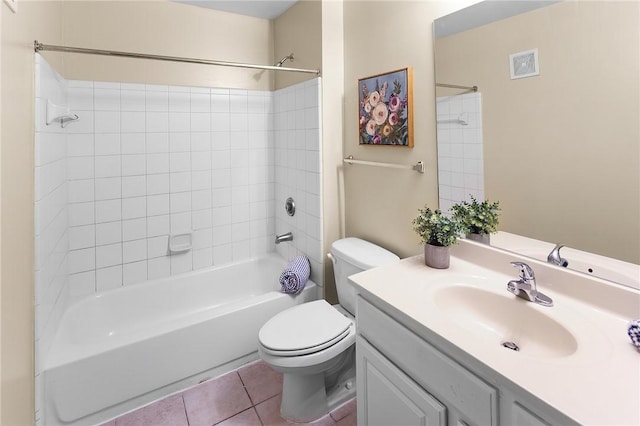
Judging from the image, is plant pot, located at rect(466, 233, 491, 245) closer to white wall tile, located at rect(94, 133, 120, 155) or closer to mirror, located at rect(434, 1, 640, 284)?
mirror, located at rect(434, 1, 640, 284)

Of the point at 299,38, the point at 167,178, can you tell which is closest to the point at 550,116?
the point at 299,38

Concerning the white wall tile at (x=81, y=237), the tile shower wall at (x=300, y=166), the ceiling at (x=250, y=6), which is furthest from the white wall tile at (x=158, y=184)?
the ceiling at (x=250, y=6)

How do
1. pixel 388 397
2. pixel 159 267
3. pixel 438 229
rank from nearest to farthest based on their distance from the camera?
1. pixel 388 397
2. pixel 438 229
3. pixel 159 267

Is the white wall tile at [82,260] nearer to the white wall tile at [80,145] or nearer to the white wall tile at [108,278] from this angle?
the white wall tile at [108,278]

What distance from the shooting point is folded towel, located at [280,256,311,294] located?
2.06m

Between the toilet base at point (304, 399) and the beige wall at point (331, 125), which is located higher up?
the beige wall at point (331, 125)

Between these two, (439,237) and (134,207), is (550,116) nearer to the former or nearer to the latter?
(439,237)

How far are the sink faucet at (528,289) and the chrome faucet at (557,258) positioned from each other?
0.13 meters

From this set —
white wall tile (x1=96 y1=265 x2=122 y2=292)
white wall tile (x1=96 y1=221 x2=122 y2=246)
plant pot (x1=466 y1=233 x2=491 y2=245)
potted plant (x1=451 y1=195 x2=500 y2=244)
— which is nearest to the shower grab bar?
potted plant (x1=451 y1=195 x2=500 y2=244)

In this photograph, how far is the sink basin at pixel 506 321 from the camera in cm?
91

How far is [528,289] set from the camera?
104 centimetres

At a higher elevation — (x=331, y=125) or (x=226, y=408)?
(x=331, y=125)

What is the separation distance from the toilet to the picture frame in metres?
0.97

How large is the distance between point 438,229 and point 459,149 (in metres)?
0.38
